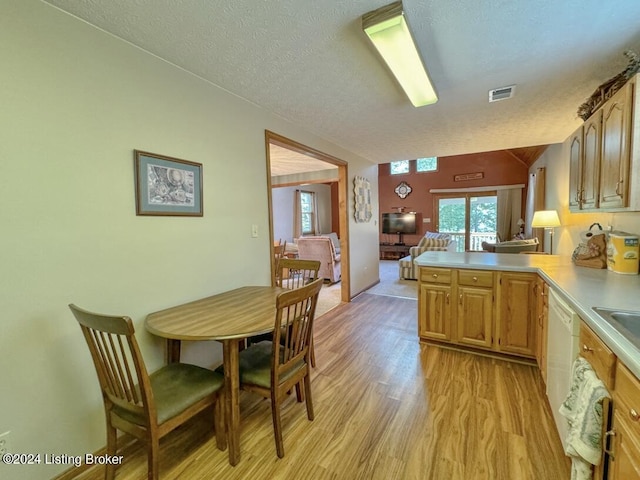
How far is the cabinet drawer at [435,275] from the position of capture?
8.98 feet

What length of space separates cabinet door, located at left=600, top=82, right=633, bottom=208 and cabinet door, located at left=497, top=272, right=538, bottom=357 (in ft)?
2.73

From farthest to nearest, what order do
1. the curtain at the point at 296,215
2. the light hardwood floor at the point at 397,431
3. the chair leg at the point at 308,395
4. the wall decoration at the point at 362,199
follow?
the curtain at the point at 296,215, the wall decoration at the point at 362,199, the chair leg at the point at 308,395, the light hardwood floor at the point at 397,431

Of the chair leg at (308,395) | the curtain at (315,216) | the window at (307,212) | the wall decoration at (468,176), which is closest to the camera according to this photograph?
the chair leg at (308,395)

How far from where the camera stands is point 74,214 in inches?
56.3

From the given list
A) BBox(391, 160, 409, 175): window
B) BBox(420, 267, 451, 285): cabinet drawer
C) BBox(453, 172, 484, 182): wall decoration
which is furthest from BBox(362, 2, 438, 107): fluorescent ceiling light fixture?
BBox(391, 160, 409, 175): window

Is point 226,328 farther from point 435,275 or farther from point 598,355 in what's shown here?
point 435,275

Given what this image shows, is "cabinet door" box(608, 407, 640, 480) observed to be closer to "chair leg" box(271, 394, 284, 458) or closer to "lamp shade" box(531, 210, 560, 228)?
"chair leg" box(271, 394, 284, 458)

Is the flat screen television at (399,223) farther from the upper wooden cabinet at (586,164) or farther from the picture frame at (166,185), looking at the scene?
the picture frame at (166,185)

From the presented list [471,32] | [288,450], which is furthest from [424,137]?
[288,450]

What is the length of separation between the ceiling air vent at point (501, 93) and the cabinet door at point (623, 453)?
7.46 feet

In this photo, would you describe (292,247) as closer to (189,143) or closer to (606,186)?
(189,143)

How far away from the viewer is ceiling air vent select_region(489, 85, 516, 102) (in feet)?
7.45

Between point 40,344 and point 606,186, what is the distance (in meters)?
3.30

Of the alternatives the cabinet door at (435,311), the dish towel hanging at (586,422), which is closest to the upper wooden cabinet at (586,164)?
the cabinet door at (435,311)
